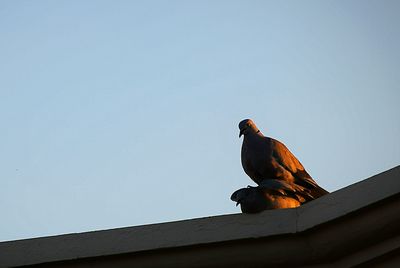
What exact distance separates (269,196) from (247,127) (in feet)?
3.24

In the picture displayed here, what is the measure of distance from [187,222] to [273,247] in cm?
56

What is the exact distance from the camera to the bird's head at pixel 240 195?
5.52 m

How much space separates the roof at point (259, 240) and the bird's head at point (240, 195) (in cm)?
17

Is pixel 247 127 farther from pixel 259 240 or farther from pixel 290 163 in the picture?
pixel 259 240

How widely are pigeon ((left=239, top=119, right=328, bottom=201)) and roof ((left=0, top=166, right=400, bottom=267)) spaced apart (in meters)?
0.61

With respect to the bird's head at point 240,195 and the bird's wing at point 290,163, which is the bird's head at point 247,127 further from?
the bird's head at point 240,195

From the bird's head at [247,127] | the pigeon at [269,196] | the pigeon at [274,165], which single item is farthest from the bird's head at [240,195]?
the bird's head at [247,127]

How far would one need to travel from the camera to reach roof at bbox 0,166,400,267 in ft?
16.7

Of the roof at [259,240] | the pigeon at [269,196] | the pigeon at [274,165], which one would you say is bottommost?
the roof at [259,240]

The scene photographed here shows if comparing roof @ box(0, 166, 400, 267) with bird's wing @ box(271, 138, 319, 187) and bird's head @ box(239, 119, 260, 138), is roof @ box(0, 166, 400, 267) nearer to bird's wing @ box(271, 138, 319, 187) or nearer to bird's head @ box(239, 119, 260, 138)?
bird's wing @ box(271, 138, 319, 187)

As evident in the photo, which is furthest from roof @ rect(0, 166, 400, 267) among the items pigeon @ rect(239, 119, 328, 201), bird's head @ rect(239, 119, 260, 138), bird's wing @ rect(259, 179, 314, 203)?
bird's head @ rect(239, 119, 260, 138)

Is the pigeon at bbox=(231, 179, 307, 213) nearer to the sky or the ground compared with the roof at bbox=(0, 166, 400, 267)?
nearer to the sky

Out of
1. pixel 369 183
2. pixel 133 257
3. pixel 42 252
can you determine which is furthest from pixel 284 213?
pixel 42 252

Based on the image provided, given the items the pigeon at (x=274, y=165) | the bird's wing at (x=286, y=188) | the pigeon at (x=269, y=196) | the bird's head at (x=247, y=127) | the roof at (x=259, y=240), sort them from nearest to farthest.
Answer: the roof at (x=259, y=240) → the pigeon at (x=269, y=196) → the bird's wing at (x=286, y=188) → the pigeon at (x=274, y=165) → the bird's head at (x=247, y=127)
